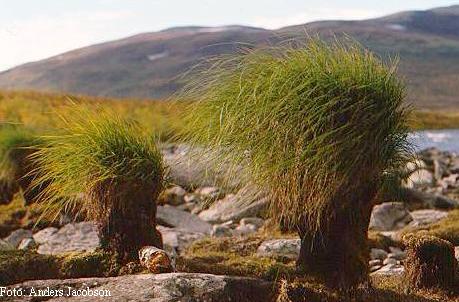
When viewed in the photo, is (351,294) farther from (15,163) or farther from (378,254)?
(15,163)

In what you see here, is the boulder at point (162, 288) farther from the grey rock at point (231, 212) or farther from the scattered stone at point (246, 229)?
the grey rock at point (231, 212)

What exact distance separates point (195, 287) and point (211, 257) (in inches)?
104

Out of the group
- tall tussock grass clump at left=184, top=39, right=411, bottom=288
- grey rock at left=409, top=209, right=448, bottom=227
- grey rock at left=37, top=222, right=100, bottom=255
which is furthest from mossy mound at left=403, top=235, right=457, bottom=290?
grey rock at left=409, top=209, right=448, bottom=227

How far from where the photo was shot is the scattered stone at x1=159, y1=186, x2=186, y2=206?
1711cm

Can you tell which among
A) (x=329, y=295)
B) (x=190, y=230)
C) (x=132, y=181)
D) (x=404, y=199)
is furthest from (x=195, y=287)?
(x=404, y=199)

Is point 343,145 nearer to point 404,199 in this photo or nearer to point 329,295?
→ point 329,295

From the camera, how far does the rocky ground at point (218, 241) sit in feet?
20.1

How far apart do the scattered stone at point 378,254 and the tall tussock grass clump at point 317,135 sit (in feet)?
12.4

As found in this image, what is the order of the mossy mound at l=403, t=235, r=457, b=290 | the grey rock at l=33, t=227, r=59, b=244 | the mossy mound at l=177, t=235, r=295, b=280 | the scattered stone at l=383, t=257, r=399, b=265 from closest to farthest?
the mossy mound at l=177, t=235, r=295, b=280 < the mossy mound at l=403, t=235, r=457, b=290 < the scattered stone at l=383, t=257, r=399, b=265 < the grey rock at l=33, t=227, r=59, b=244

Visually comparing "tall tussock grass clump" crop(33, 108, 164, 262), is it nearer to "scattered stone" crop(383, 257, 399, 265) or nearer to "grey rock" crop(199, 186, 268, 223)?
"scattered stone" crop(383, 257, 399, 265)

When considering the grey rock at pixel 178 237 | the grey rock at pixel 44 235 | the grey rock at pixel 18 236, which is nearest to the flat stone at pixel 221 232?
the grey rock at pixel 178 237

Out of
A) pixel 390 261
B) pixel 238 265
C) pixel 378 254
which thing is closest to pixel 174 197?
pixel 378 254

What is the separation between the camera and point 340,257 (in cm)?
702

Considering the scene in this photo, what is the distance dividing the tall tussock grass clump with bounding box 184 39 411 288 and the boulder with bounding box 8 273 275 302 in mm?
922
